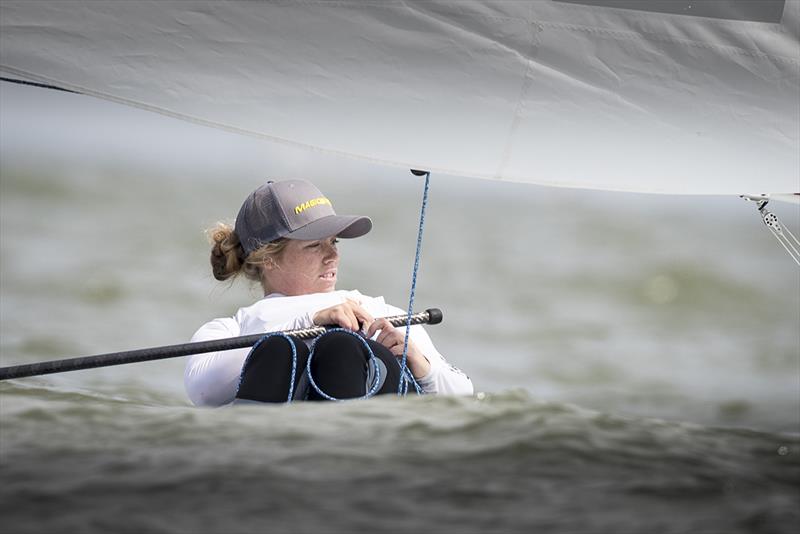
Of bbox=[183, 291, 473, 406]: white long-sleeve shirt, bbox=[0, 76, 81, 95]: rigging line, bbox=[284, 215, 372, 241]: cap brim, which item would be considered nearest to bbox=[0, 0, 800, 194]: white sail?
bbox=[0, 76, 81, 95]: rigging line

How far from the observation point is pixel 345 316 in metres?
2.24

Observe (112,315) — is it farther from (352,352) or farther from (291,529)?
(291,529)

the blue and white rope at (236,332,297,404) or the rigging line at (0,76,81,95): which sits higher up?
the rigging line at (0,76,81,95)

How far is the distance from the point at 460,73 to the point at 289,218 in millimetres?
581

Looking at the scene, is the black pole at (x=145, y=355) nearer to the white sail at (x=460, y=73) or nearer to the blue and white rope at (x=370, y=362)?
the blue and white rope at (x=370, y=362)

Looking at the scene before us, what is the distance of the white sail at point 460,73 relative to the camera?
202cm

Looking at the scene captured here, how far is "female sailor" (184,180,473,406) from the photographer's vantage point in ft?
6.77

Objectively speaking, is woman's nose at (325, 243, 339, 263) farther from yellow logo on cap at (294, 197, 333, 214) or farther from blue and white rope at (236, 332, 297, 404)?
blue and white rope at (236, 332, 297, 404)

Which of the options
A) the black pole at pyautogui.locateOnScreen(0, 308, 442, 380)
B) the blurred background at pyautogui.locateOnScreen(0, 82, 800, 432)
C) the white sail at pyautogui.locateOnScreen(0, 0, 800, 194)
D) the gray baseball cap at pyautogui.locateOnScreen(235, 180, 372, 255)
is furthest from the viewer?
the blurred background at pyautogui.locateOnScreen(0, 82, 800, 432)

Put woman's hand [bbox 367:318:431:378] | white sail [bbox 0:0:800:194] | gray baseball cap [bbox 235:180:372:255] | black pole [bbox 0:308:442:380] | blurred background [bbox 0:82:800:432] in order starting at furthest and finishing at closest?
blurred background [bbox 0:82:800:432], gray baseball cap [bbox 235:180:372:255], woman's hand [bbox 367:318:431:378], black pole [bbox 0:308:442:380], white sail [bbox 0:0:800:194]

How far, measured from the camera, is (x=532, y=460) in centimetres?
170

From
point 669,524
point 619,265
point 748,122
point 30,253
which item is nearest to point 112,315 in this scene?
point 30,253

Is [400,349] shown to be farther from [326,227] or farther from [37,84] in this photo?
[37,84]

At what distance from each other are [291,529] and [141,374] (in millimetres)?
3316
